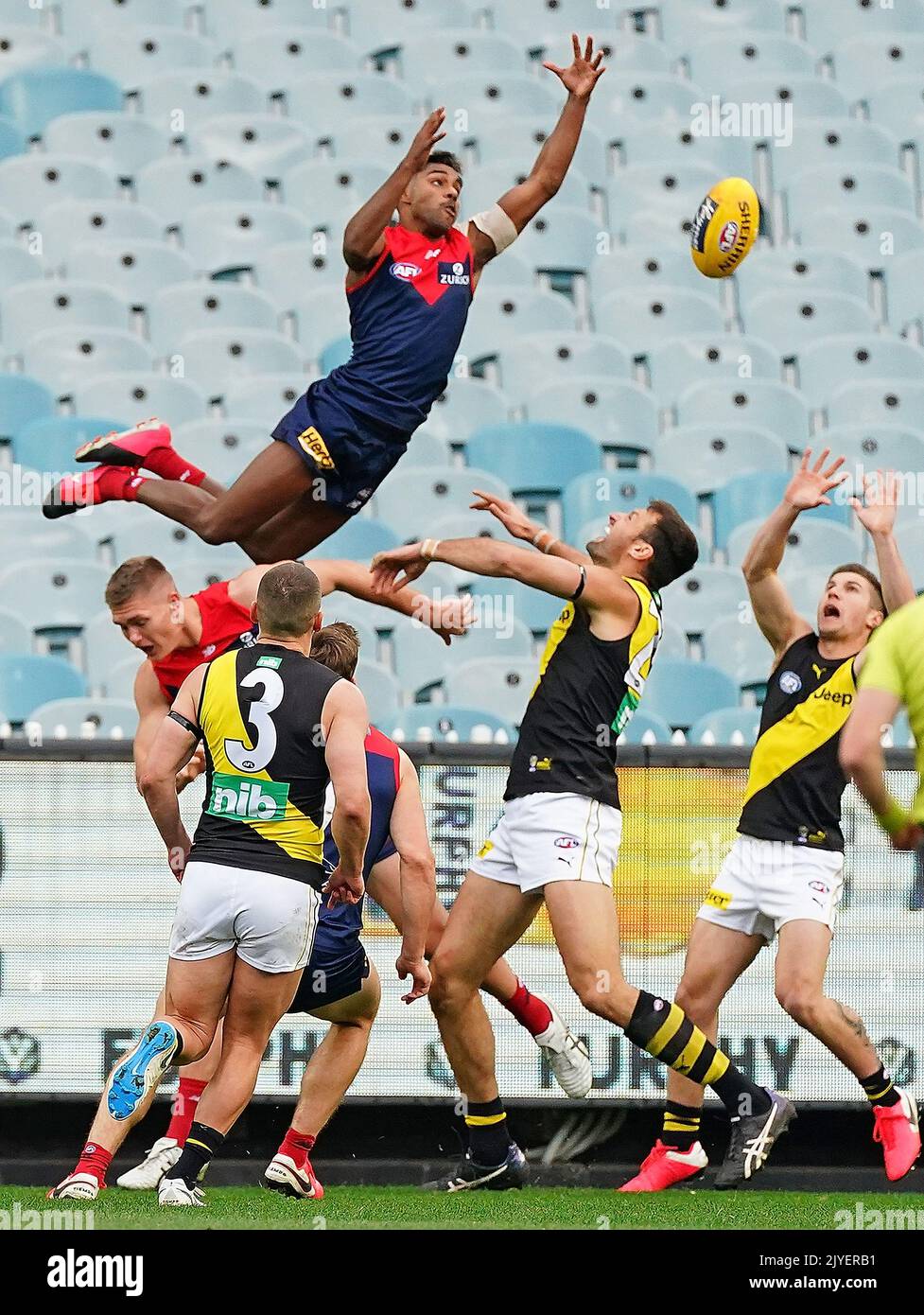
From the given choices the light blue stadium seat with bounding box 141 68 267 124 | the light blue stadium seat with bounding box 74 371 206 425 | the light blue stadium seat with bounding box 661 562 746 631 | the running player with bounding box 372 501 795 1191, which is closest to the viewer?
the running player with bounding box 372 501 795 1191

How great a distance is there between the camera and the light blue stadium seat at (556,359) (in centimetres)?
1149

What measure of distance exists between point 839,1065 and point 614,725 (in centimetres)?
192

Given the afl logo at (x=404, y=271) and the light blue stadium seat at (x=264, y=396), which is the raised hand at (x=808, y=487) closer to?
the afl logo at (x=404, y=271)

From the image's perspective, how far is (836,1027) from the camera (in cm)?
622

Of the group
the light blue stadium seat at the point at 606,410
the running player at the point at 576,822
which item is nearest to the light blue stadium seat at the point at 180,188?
the light blue stadium seat at the point at 606,410

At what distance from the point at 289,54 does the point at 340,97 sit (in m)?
0.60

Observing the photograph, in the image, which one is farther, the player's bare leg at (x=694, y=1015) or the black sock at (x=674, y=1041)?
the player's bare leg at (x=694, y=1015)

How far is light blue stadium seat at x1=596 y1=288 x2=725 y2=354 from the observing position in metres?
11.9

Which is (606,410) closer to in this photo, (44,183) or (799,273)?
(799,273)

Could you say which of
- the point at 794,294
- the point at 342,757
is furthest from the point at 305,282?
the point at 342,757

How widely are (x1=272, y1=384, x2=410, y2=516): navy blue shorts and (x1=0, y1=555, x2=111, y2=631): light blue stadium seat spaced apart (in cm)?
401

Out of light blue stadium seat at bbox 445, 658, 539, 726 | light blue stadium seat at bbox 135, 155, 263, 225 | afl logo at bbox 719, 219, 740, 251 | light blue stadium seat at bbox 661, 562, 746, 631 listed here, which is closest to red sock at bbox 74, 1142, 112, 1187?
A: afl logo at bbox 719, 219, 740, 251

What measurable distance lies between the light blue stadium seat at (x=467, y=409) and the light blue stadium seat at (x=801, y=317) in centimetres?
202

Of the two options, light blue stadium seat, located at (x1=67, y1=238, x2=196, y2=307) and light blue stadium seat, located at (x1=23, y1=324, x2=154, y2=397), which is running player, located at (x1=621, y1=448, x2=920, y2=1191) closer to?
light blue stadium seat, located at (x1=23, y1=324, x2=154, y2=397)
